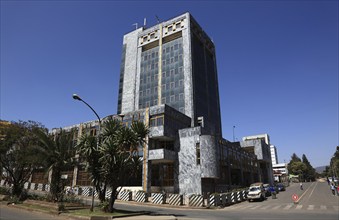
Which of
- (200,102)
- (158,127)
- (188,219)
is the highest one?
(200,102)

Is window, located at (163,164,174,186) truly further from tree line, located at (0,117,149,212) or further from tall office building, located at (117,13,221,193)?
tree line, located at (0,117,149,212)

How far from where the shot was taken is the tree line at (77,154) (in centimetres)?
1994

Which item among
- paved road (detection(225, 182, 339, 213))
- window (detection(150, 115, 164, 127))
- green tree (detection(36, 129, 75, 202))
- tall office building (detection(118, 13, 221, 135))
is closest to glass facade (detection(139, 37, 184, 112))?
tall office building (detection(118, 13, 221, 135))

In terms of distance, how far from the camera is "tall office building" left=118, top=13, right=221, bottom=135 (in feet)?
196

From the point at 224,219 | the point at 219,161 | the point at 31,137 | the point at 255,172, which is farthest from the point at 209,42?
the point at 224,219

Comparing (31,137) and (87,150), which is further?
(31,137)

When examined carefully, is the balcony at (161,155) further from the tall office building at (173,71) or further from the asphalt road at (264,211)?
the tall office building at (173,71)

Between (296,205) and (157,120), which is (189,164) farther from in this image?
(296,205)

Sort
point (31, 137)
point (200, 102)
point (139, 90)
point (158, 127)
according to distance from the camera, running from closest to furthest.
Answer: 1. point (31, 137)
2. point (158, 127)
3. point (200, 102)
4. point (139, 90)

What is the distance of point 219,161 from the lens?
4244 centimetres

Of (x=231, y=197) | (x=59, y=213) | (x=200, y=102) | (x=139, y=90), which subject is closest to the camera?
(x=59, y=213)

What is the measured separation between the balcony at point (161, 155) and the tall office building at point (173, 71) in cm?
1638

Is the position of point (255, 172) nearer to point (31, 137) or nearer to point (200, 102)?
point (200, 102)

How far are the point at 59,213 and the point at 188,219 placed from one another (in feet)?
32.8
